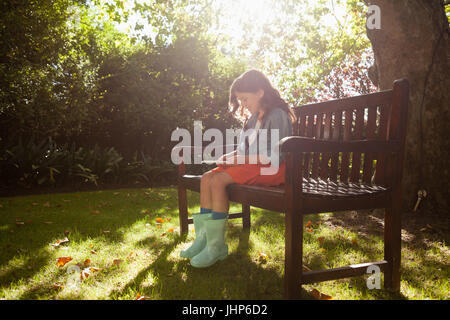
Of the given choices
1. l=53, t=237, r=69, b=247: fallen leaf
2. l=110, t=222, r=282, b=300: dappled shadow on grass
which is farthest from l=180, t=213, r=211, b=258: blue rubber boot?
l=53, t=237, r=69, b=247: fallen leaf

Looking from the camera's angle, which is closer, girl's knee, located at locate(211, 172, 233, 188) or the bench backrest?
the bench backrest

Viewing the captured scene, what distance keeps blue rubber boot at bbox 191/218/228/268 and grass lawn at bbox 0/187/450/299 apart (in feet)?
0.23

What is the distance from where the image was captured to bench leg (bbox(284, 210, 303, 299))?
1621 millimetres

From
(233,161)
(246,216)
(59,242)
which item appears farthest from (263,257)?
(59,242)

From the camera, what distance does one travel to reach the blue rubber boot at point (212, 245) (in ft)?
7.10

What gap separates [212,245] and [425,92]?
105 inches

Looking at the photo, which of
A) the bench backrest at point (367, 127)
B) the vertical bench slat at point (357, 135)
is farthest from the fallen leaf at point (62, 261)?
the vertical bench slat at point (357, 135)

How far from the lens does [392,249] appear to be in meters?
1.89

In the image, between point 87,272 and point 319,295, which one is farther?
point 87,272

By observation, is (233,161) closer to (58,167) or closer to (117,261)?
(117,261)

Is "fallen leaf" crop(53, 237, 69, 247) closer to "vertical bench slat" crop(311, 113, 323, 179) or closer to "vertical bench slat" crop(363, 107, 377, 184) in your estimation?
"vertical bench slat" crop(311, 113, 323, 179)
